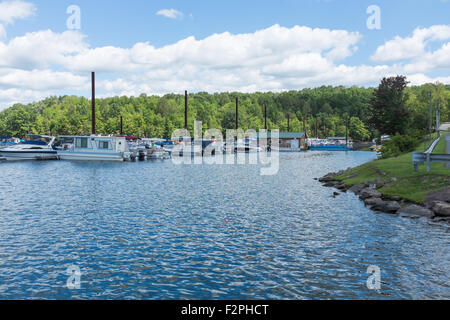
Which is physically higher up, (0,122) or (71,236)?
(0,122)

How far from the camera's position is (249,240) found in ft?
54.9

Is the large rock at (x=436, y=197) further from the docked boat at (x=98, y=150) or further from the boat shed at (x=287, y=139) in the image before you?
the boat shed at (x=287, y=139)

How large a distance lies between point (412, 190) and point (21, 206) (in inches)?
983

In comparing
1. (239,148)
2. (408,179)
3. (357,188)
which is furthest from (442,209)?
(239,148)

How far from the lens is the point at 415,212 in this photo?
67.8ft

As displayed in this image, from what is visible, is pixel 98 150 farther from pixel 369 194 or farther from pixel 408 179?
pixel 408 179

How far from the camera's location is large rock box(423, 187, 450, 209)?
69.3 feet

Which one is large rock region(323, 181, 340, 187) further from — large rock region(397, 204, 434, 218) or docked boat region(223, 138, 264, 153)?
docked boat region(223, 138, 264, 153)

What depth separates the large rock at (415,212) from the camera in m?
20.1

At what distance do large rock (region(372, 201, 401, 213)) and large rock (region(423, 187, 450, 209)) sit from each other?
5.04ft

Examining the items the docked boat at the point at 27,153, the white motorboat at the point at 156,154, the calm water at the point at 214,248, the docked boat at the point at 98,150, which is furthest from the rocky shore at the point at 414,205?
the docked boat at the point at 27,153
